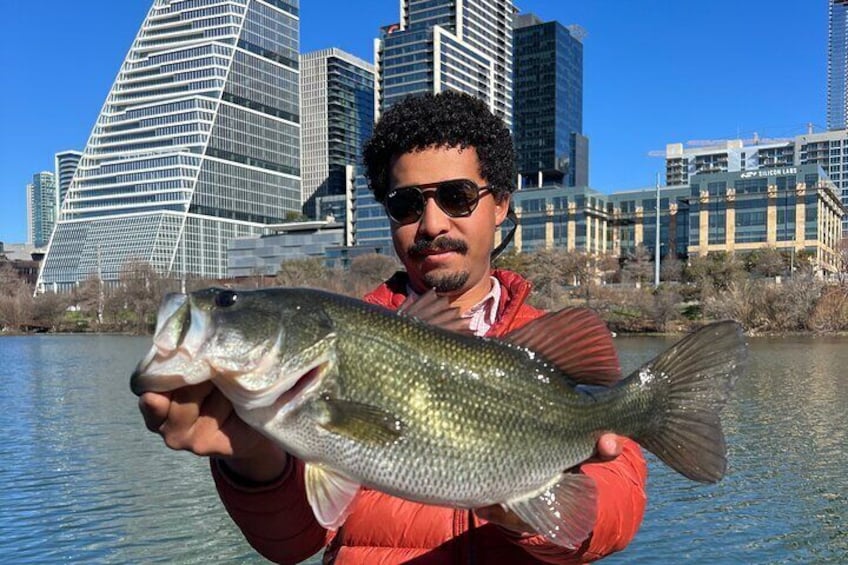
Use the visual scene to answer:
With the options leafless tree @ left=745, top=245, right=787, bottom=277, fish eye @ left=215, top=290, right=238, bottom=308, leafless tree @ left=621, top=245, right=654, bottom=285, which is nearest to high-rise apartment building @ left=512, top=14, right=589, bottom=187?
leafless tree @ left=621, top=245, right=654, bottom=285

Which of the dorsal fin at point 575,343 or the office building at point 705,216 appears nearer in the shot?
the dorsal fin at point 575,343

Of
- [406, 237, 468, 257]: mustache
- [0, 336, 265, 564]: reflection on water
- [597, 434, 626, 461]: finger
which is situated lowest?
[0, 336, 265, 564]: reflection on water

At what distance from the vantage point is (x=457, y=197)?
11.8 feet

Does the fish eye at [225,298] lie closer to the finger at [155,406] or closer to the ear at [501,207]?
the finger at [155,406]

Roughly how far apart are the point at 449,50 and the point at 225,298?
16473 centimetres

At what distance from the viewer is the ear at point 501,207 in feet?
13.1

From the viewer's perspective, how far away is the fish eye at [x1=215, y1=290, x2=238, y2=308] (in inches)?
95.7

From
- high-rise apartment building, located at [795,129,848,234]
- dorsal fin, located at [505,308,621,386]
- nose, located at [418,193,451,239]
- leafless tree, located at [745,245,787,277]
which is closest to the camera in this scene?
dorsal fin, located at [505,308,621,386]

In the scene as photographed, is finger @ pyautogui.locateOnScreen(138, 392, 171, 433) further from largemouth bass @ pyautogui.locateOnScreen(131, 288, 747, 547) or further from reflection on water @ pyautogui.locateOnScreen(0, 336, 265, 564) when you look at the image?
reflection on water @ pyautogui.locateOnScreen(0, 336, 265, 564)

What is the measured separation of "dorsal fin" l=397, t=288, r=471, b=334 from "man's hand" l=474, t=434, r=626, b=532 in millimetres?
693

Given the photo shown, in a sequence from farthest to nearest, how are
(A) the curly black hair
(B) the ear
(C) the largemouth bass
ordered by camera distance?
(B) the ear
(A) the curly black hair
(C) the largemouth bass

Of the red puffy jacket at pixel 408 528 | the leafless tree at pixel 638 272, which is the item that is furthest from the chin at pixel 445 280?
the leafless tree at pixel 638 272

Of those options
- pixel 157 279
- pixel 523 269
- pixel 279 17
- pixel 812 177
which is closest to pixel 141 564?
pixel 523 269

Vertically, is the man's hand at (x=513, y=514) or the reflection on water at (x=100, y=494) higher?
the man's hand at (x=513, y=514)
